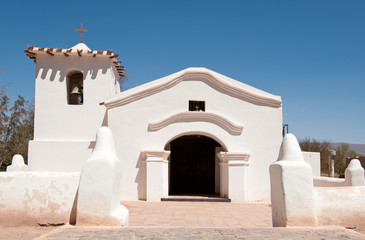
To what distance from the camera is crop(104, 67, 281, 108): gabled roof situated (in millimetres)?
13133

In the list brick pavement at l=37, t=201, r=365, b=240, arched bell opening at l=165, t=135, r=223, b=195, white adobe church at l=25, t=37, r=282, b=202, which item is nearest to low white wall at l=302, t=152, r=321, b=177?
white adobe church at l=25, t=37, r=282, b=202

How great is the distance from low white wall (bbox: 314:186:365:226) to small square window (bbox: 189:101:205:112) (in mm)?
7293

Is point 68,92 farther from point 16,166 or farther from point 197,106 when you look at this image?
point 197,106

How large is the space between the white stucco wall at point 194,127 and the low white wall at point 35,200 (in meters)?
6.16

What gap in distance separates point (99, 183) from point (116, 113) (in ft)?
22.9

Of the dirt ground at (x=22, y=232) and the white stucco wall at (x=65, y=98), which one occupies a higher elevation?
the white stucco wall at (x=65, y=98)

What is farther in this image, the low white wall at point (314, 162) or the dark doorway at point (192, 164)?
the dark doorway at point (192, 164)

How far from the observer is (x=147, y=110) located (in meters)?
13.2

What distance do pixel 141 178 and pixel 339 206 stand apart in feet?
24.8

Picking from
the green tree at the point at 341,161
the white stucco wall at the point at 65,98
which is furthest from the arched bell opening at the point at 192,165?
the green tree at the point at 341,161

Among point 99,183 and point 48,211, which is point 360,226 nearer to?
point 99,183

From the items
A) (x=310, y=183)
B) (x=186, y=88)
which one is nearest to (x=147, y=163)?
(x=186, y=88)

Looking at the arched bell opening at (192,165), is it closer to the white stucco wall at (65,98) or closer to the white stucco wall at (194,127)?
the white stucco wall at (194,127)

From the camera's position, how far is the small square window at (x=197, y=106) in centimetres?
1361
